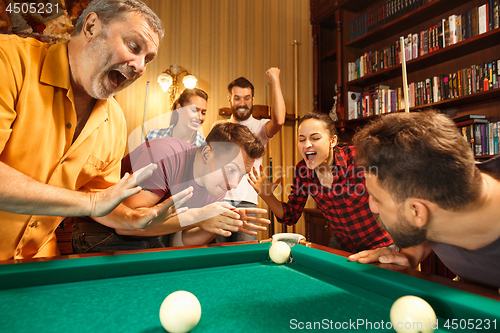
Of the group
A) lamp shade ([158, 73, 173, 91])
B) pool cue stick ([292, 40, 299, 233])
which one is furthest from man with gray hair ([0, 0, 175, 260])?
pool cue stick ([292, 40, 299, 233])

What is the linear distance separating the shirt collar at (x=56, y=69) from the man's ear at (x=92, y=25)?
0.13 m

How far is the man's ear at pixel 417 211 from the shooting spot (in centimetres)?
97

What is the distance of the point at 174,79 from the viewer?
3543 mm

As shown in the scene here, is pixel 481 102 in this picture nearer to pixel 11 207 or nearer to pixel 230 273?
pixel 230 273

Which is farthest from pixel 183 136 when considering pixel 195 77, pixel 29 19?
pixel 29 19

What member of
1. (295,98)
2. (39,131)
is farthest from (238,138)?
(295,98)

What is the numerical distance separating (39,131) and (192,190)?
0.64 m

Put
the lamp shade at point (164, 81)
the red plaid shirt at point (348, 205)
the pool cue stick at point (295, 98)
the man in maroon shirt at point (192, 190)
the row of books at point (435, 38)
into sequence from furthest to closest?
the pool cue stick at point (295, 98), the lamp shade at point (164, 81), the row of books at point (435, 38), the red plaid shirt at point (348, 205), the man in maroon shirt at point (192, 190)

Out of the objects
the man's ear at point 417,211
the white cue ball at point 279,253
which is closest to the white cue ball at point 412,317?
the man's ear at point 417,211

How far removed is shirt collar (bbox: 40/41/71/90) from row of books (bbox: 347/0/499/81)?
2.96 metres

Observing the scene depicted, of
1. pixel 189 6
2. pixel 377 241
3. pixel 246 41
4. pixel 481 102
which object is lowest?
pixel 377 241

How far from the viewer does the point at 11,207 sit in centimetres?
102

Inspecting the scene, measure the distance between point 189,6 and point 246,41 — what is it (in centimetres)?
81

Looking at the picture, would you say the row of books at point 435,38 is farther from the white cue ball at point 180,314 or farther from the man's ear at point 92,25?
the white cue ball at point 180,314
